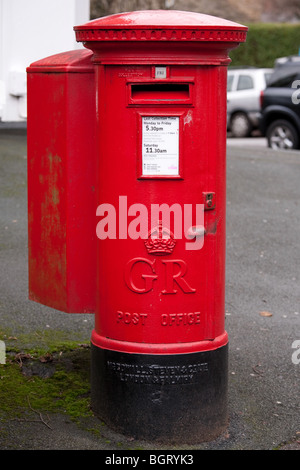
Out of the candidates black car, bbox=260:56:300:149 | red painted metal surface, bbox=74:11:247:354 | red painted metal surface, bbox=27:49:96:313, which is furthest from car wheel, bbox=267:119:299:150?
red painted metal surface, bbox=74:11:247:354

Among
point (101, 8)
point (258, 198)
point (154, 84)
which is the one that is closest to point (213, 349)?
point (154, 84)

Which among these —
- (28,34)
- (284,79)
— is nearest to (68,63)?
(28,34)

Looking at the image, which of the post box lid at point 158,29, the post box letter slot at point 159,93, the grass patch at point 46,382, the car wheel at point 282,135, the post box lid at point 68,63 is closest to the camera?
the post box lid at point 158,29

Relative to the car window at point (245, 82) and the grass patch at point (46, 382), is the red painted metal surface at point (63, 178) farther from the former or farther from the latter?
the car window at point (245, 82)

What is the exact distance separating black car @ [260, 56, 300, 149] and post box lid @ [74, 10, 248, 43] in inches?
480

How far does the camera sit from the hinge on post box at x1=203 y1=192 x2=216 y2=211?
3.62m

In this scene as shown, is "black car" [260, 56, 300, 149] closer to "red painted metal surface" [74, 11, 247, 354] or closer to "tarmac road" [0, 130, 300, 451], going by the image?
"tarmac road" [0, 130, 300, 451]

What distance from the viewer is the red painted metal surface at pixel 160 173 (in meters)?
3.46

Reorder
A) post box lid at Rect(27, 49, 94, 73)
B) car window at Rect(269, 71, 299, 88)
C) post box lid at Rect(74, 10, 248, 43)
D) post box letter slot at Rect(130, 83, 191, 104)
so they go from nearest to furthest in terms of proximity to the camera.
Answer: post box lid at Rect(74, 10, 248, 43), post box letter slot at Rect(130, 83, 191, 104), post box lid at Rect(27, 49, 94, 73), car window at Rect(269, 71, 299, 88)

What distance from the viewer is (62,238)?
394 cm

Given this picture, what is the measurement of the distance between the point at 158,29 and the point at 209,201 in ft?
2.59

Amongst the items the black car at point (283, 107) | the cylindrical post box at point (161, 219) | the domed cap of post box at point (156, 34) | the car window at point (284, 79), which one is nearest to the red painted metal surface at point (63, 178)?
the cylindrical post box at point (161, 219)

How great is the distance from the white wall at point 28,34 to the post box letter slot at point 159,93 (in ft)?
18.6
